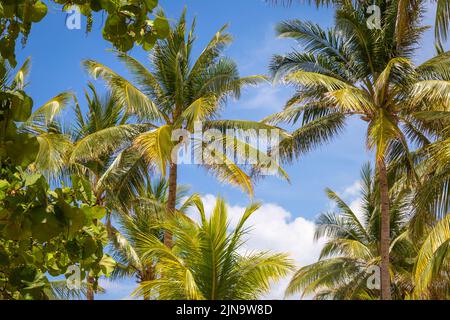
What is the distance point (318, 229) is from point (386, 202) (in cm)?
768

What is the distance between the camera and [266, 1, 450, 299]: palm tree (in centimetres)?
1331

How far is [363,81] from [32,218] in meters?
13.8

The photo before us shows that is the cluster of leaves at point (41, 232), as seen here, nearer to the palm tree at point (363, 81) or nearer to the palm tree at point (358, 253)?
the palm tree at point (363, 81)

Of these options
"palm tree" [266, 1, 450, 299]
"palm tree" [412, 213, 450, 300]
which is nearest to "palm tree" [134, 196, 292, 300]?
"palm tree" [412, 213, 450, 300]

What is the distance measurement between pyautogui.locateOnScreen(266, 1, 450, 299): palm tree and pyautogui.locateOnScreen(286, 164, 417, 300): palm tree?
4125 millimetres

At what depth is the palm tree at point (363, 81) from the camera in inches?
524

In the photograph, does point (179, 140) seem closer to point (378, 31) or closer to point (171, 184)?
point (171, 184)

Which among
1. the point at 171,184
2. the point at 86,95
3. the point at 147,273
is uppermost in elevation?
the point at 86,95

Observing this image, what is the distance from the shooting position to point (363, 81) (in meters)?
14.5

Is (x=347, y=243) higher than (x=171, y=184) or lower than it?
lower

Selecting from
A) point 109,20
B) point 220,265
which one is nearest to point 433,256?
point 220,265
